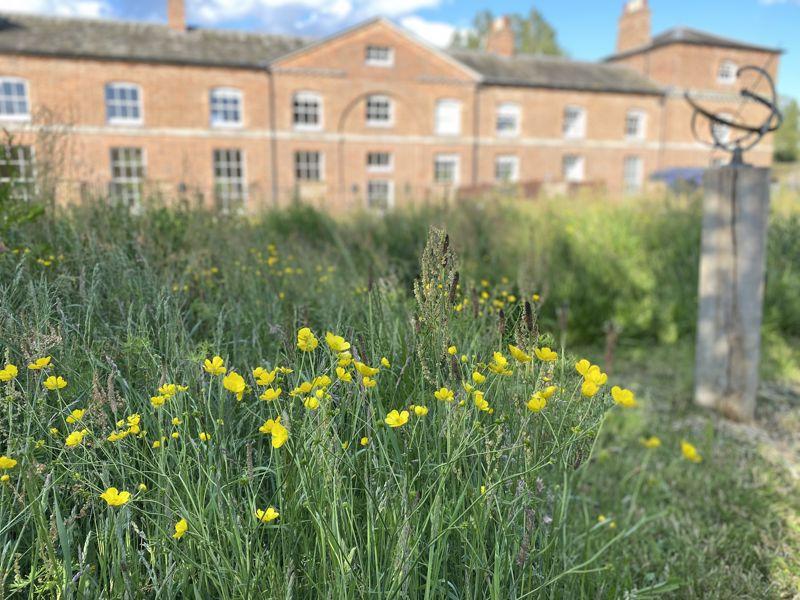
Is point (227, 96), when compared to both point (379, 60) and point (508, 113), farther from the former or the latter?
point (508, 113)

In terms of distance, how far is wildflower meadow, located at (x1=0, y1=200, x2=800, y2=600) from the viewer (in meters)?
→ 1.34

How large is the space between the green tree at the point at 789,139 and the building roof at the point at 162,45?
32845 millimetres

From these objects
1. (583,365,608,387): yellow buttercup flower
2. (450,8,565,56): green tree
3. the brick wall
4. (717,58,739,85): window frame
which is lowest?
(583,365,608,387): yellow buttercup flower

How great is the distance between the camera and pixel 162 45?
22.9 metres

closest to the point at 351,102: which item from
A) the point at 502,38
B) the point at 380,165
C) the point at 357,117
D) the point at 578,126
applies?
the point at 357,117

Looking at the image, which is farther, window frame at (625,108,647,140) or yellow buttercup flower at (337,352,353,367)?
window frame at (625,108,647,140)

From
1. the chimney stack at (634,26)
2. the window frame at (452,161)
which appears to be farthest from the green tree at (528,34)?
the window frame at (452,161)

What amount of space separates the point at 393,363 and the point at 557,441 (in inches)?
24.4

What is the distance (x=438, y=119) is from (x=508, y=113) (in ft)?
12.1

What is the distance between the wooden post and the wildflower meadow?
45 centimetres

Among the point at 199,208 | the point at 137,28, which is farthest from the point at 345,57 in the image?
the point at 199,208

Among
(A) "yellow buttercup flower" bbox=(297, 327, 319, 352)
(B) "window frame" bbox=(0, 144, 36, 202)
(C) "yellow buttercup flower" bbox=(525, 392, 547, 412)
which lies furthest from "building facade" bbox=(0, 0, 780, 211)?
(C) "yellow buttercup flower" bbox=(525, 392, 547, 412)

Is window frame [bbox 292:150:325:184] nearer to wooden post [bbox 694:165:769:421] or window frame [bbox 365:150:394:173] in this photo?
window frame [bbox 365:150:394:173]

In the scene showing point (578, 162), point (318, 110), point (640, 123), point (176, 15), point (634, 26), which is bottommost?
point (578, 162)
